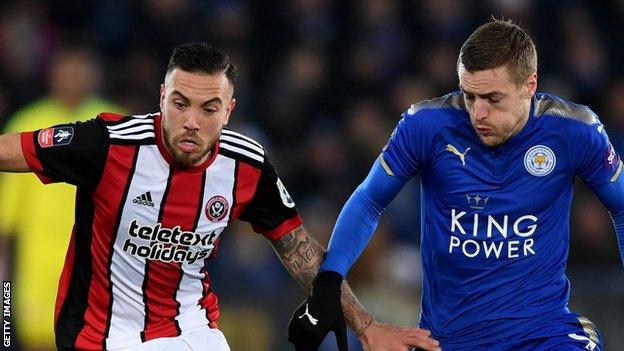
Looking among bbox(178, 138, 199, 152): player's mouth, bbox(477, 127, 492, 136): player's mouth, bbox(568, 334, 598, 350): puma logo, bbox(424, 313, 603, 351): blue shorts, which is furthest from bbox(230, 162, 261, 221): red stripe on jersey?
bbox(568, 334, 598, 350): puma logo

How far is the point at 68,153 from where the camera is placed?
4.99m

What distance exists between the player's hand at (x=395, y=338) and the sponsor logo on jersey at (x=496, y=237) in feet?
1.26

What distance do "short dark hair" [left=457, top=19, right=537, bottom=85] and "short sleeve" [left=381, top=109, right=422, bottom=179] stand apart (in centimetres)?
36

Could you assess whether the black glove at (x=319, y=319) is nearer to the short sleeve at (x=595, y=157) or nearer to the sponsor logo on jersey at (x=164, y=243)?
the sponsor logo on jersey at (x=164, y=243)

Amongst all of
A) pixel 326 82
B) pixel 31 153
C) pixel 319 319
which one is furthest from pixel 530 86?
pixel 326 82

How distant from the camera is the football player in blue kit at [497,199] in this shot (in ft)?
16.6

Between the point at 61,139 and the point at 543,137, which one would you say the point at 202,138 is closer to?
the point at 61,139

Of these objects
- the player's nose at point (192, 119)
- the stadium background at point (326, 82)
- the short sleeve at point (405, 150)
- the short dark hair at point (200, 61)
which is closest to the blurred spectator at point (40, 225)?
the stadium background at point (326, 82)

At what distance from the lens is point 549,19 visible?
1141 cm

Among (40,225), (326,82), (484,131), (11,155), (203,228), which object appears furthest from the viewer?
(326,82)

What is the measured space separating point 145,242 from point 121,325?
37cm

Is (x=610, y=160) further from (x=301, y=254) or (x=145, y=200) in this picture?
(x=145, y=200)

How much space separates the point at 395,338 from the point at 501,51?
1.30 m

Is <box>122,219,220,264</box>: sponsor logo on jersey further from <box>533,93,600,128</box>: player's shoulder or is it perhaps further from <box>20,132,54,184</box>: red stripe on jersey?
<box>533,93,600,128</box>: player's shoulder
